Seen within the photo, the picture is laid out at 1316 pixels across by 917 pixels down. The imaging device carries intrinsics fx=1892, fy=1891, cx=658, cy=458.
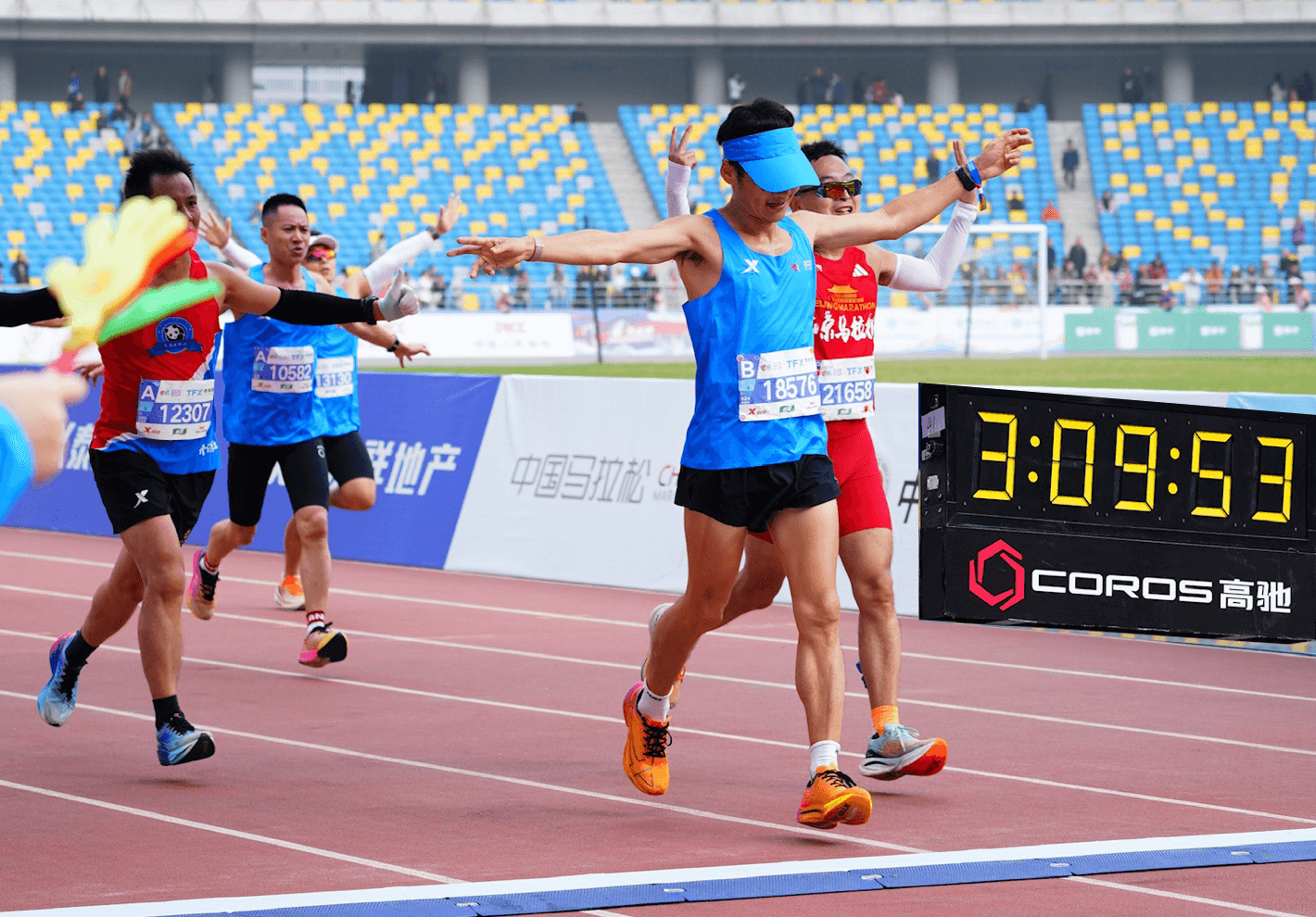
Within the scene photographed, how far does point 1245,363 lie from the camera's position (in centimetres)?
3081

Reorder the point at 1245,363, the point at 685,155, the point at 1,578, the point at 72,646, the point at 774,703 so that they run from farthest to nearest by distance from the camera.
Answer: the point at 1245,363
the point at 1,578
the point at 774,703
the point at 685,155
the point at 72,646

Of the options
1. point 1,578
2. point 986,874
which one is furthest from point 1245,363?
point 986,874

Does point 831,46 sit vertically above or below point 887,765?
above

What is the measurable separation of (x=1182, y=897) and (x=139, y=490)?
387cm

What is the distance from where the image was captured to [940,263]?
7.36 metres

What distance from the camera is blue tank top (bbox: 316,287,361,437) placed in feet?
35.7

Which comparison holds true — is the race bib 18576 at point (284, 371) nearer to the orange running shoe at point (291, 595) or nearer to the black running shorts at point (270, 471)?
the black running shorts at point (270, 471)

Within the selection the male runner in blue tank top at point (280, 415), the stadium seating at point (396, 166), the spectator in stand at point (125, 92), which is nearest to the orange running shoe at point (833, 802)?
the male runner in blue tank top at point (280, 415)

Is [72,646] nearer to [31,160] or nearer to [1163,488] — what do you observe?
[1163,488]

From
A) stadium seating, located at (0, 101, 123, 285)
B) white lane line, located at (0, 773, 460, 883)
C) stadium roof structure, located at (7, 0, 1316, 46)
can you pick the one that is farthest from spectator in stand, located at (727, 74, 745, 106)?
white lane line, located at (0, 773, 460, 883)

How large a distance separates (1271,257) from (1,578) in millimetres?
34478

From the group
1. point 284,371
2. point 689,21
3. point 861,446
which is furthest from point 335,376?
point 689,21

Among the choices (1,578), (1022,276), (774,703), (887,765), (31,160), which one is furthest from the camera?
(31,160)

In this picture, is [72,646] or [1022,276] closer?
[72,646]
